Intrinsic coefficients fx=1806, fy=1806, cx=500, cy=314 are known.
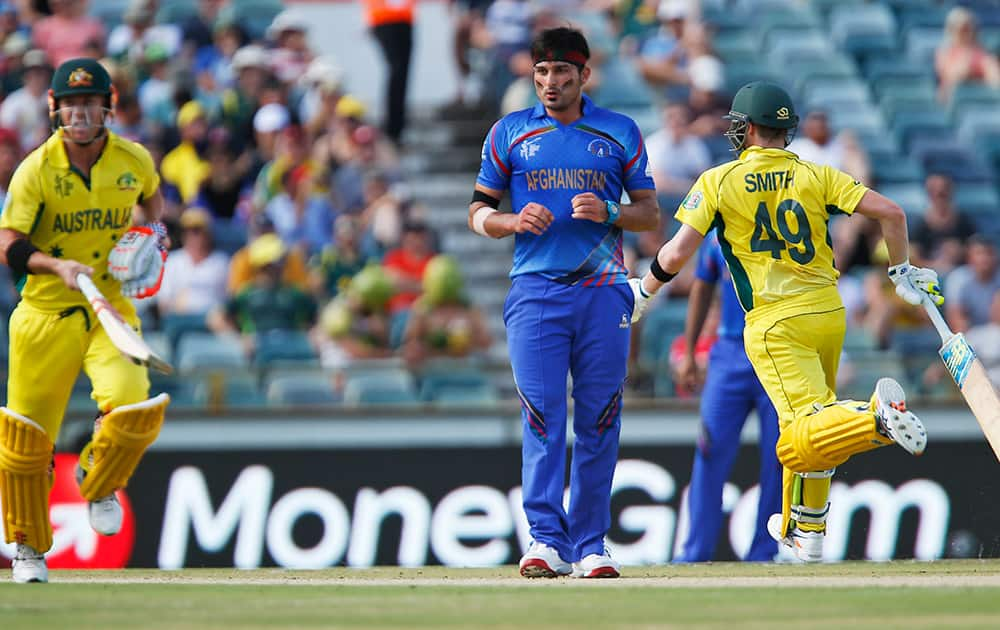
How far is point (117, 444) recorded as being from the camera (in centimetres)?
862

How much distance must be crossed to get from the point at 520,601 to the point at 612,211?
2.19 m

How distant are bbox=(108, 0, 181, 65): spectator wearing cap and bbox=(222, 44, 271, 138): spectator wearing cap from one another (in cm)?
86

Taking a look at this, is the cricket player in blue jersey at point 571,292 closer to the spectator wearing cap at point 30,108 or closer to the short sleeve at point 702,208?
the short sleeve at point 702,208

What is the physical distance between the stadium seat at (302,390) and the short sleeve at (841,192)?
5.32 meters

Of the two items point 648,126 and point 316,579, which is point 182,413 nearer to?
point 316,579

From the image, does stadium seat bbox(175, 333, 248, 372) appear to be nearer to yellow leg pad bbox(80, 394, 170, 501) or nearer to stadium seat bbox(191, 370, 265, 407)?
stadium seat bbox(191, 370, 265, 407)

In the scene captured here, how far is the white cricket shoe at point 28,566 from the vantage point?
8.46m

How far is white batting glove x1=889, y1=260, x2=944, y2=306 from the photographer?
8.52 m

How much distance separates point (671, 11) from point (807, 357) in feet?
32.5

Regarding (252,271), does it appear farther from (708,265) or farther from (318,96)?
(708,265)

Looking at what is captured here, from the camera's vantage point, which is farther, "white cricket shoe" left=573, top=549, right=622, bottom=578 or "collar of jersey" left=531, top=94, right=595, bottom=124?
"collar of jersey" left=531, top=94, right=595, bottom=124

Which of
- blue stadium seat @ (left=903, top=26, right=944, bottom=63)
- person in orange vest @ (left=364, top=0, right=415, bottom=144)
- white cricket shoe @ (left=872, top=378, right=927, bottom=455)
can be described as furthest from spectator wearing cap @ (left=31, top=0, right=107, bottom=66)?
white cricket shoe @ (left=872, top=378, right=927, bottom=455)

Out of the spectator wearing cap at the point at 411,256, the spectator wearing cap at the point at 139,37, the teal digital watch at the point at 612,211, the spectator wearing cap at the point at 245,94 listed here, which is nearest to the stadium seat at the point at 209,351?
the spectator wearing cap at the point at 411,256

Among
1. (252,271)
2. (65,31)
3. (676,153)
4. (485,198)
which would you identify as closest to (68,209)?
(485,198)
